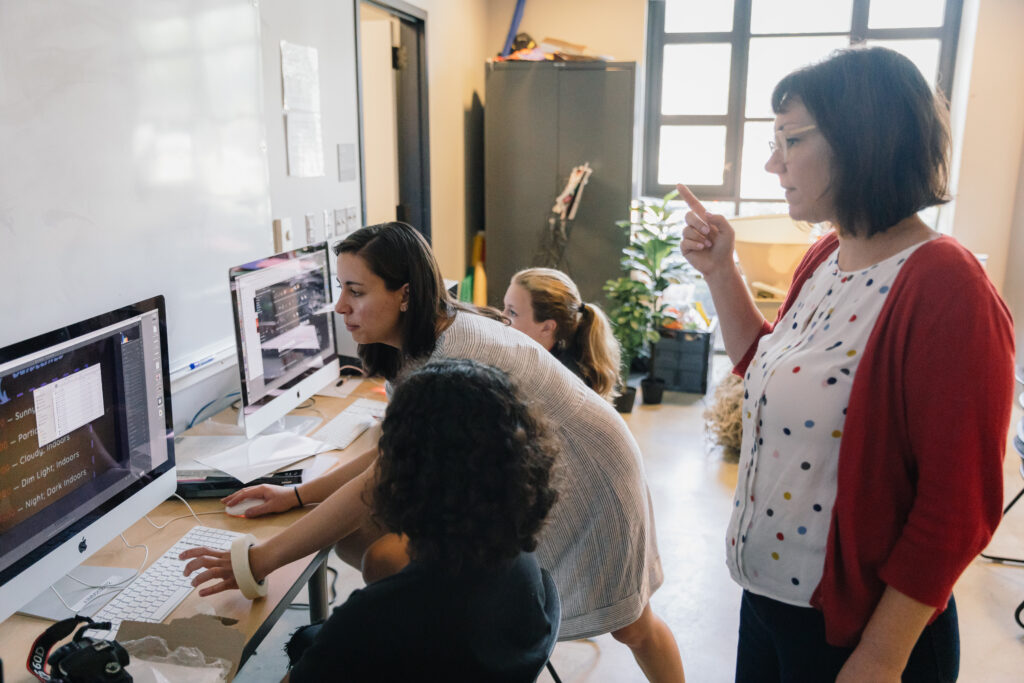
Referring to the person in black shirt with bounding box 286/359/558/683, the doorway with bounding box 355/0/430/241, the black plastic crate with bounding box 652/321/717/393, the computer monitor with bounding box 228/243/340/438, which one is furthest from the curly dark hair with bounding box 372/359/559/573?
the black plastic crate with bounding box 652/321/717/393

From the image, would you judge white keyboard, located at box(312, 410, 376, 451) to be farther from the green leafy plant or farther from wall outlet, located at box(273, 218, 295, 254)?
the green leafy plant

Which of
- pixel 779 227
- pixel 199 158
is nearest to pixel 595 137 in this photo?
pixel 779 227

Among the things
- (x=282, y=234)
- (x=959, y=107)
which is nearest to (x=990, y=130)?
(x=959, y=107)

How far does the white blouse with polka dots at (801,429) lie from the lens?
99 centimetres

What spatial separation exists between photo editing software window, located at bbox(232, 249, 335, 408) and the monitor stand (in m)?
0.50

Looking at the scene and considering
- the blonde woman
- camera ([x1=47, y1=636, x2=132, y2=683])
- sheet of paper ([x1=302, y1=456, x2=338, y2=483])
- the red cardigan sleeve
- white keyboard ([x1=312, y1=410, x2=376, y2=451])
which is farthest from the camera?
the blonde woman

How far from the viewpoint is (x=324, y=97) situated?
9.43ft

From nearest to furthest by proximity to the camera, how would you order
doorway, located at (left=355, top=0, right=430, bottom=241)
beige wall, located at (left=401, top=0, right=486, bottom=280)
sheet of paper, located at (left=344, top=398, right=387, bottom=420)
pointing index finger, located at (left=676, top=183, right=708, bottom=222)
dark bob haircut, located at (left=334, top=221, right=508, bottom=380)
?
pointing index finger, located at (left=676, top=183, right=708, bottom=222) → dark bob haircut, located at (left=334, top=221, right=508, bottom=380) → sheet of paper, located at (left=344, top=398, right=387, bottom=420) → doorway, located at (left=355, top=0, right=430, bottom=241) → beige wall, located at (left=401, top=0, right=486, bottom=280)

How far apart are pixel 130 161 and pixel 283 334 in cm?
53

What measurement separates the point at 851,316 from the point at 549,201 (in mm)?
3723

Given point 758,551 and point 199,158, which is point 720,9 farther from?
point 758,551

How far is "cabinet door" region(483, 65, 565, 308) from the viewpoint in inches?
177

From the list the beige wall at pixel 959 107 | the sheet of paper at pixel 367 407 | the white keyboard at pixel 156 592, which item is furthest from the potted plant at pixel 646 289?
the white keyboard at pixel 156 592

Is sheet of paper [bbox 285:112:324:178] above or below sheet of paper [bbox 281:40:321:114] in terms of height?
below
